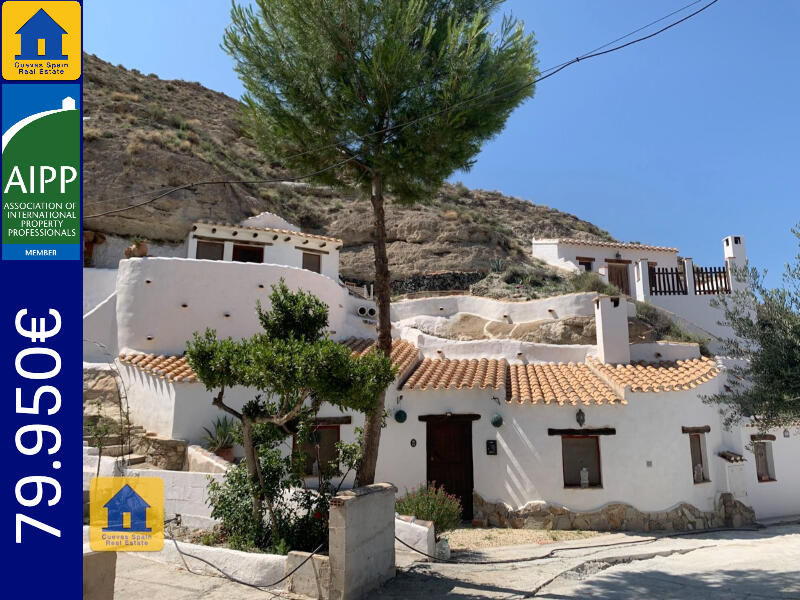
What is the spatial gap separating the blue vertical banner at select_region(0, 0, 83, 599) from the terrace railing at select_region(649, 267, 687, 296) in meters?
23.1

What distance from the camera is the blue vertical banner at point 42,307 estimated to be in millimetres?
5199

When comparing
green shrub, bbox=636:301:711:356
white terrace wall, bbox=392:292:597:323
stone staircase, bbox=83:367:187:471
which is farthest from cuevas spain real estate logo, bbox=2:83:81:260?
green shrub, bbox=636:301:711:356

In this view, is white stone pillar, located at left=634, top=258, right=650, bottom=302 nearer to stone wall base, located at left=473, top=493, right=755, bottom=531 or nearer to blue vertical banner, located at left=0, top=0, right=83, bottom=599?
stone wall base, located at left=473, top=493, right=755, bottom=531

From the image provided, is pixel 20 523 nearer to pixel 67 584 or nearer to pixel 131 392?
pixel 67 584

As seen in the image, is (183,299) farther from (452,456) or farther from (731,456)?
(731,456)

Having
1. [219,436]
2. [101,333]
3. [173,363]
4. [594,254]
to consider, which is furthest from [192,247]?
[594,254]

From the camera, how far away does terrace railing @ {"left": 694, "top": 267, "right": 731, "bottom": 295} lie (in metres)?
22.3

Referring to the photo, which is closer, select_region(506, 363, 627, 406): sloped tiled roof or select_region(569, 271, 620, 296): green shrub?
select_region(506, 363, 627, 406): sloped tiled roof

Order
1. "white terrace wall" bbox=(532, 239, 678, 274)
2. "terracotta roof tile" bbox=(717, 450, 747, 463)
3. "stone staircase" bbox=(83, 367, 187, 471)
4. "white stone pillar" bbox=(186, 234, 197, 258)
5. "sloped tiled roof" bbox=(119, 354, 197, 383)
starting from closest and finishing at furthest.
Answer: "stone staircase" bbox=(83, 367, 187, 471)
"sloped tiled roof" bbox=(119, 354, 197, 383)
"terracotta roof tile" bbox=(717, 450, 747, 463)
"white stone pillar" bbox=(186, 234, 197, 258)
"white terrace wall" bbox=(532, 239, 678, 274)

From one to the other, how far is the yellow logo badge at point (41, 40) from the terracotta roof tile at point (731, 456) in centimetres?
1588

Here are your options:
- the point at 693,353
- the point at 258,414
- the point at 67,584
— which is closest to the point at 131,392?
the point at 258,414

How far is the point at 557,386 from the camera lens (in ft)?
46.9

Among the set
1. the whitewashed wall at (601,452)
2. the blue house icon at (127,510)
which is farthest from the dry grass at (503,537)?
the blue house icon at (127,510)

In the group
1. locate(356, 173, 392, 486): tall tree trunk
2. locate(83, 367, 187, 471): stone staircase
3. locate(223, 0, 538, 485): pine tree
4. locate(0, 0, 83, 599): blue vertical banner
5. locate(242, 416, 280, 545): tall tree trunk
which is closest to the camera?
locate(0, 0, 83, 599): blue vertical banner
